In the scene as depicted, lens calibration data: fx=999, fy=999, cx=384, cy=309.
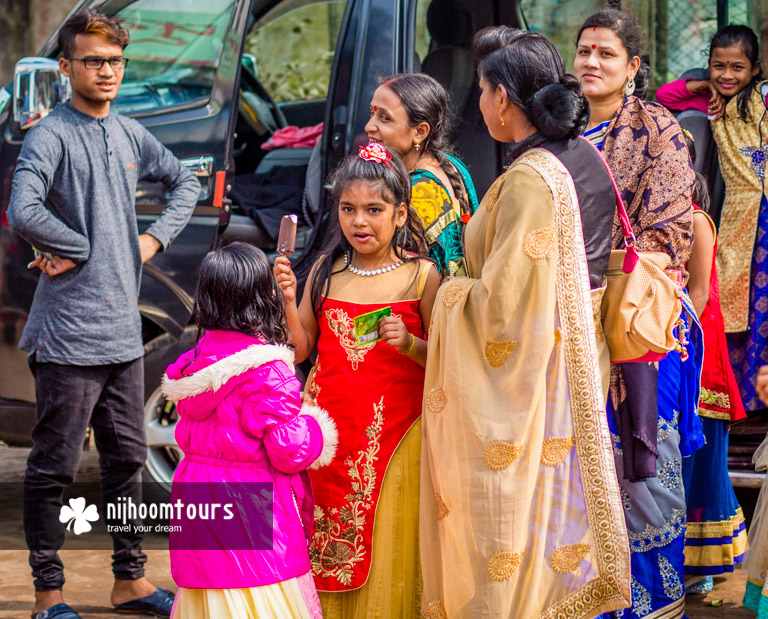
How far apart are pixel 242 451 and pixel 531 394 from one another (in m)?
0.73

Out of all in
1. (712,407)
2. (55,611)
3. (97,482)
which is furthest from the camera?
(97,482)

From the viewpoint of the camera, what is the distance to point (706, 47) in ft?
14.3

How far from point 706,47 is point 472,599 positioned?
2902mm

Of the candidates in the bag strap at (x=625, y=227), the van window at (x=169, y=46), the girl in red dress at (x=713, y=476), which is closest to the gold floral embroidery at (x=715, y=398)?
the girl in red dress at (x=713, y=476)

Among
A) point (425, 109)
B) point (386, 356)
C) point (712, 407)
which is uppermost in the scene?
point (425, 109)

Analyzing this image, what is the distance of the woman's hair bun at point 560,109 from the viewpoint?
8.00 ft

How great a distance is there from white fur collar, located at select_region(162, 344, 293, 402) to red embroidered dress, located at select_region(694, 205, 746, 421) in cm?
191

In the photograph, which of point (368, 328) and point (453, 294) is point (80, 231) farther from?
point (453, 294)

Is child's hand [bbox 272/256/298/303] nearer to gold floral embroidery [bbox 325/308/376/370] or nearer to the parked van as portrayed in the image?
gold floral embroidery [bbox 325/308/376/370]

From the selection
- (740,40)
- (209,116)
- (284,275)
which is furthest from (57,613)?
(740,40)

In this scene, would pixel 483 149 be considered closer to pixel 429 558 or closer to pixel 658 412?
pixel 658 412

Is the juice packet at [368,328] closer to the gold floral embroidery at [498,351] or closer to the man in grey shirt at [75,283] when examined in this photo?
the gold floral embroidery at [498,351]

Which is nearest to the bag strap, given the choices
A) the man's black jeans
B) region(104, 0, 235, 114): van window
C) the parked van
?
the parked van

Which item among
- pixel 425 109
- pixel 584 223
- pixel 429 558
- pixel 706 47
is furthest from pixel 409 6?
pixel 429 558
